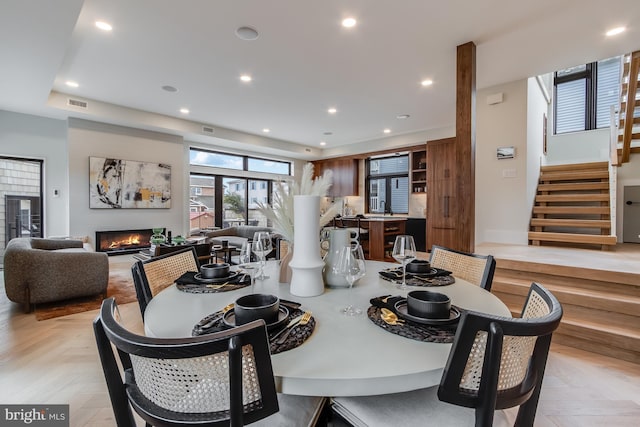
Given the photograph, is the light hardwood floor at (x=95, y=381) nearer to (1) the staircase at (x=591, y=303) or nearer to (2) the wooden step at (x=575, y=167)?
(1) the staircase at (x=591, y=303)

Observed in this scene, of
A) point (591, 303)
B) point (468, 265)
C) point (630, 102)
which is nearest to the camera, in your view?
point (468, 265)

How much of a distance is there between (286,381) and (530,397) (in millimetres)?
698

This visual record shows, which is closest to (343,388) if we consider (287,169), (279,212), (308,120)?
(279,212)

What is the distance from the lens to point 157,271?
5.10ft

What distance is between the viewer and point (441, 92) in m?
4.39

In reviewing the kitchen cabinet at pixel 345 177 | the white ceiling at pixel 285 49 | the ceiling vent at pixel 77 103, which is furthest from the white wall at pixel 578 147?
the ceiling vent at pixel 77 103

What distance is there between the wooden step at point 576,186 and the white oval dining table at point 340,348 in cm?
466

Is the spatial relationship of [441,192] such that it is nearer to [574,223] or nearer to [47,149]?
[574,223]

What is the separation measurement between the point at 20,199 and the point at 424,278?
22.5ft

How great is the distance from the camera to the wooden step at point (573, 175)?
15.3 ft

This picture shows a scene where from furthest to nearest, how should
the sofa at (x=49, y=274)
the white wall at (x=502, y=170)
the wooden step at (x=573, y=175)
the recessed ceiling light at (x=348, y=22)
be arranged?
1. the wooden step at (x=573, y=175)
2. the white wall at (x=502, y=170)
3. the sofa at (x=49, y=274)
4. the recessed ceiling light at (x=348, y=22)

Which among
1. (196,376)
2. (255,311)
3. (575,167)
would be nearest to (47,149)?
(255,311)

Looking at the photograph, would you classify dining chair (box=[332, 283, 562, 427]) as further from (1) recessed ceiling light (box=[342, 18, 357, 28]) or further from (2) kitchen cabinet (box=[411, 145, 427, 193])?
(2) kitchen cabinet (box=[411, 145, 427, 193])

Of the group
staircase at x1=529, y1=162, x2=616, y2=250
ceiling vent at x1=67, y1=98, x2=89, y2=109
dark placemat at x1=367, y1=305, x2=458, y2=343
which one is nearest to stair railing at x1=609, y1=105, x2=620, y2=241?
staircase at x1=529, y1=162, x2=616, y2=250
